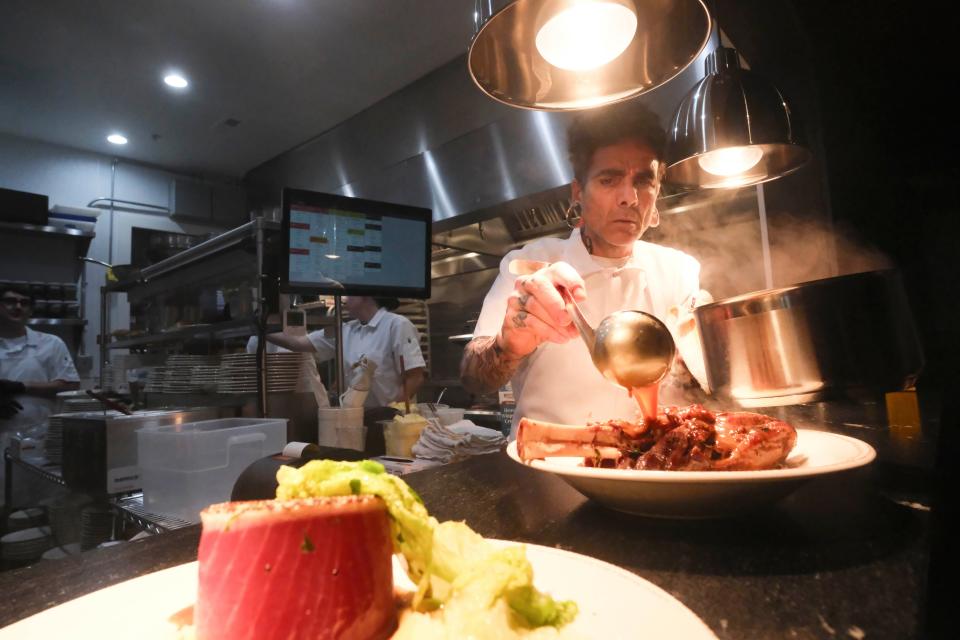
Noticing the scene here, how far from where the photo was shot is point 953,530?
0.49m

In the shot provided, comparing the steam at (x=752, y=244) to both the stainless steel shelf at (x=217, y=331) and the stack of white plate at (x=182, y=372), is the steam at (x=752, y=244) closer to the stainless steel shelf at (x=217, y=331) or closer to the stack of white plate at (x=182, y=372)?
the stainless steel shelf at (x=217, y=331)

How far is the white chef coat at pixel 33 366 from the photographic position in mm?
5055

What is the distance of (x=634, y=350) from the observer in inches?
44.5

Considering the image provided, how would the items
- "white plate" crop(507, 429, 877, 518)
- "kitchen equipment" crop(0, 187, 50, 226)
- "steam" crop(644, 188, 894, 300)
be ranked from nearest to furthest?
"white plate" crop(507, 429, 877, 518) < "steam" crop(644, 188, 894, 300) < "kitchen equipment" crop(0, 187, 50, 226)

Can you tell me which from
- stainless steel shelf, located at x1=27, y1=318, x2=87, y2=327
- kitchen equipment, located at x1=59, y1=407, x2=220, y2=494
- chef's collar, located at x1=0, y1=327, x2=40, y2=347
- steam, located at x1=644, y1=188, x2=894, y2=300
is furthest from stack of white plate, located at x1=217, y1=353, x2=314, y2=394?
stainless steel shelf, located at x1=27, y1=318, x2=87, y2=327

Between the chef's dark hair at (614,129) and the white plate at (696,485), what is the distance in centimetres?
148

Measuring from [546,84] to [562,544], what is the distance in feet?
3.25

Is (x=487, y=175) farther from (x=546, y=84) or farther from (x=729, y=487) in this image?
(x=729, y=487)

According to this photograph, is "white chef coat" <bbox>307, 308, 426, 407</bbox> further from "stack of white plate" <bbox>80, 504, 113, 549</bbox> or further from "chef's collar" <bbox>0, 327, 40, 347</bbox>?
"chef's collar" <bbox>0, 327, 40, 347</bbox>

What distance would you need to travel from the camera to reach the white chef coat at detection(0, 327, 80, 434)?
505 centimetres

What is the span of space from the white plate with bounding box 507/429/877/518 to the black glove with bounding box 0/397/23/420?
19.6 ft

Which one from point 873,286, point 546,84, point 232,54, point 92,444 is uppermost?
point 232,54

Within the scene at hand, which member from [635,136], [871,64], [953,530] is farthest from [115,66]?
[953,530]

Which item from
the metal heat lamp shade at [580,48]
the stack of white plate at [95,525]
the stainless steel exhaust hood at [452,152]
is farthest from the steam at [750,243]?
the stack of white plate at [95,525]
